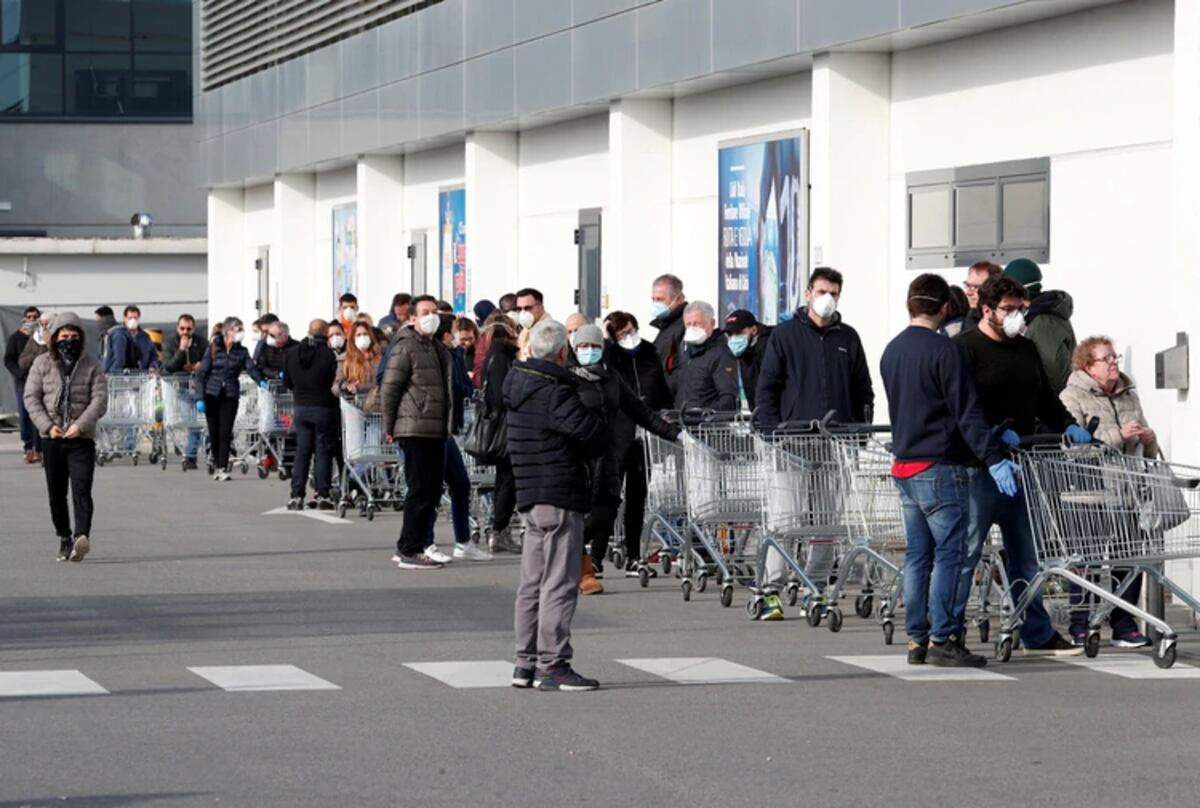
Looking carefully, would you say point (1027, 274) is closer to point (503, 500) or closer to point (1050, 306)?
point (1050, 306)

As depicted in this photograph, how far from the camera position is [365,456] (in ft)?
71.6

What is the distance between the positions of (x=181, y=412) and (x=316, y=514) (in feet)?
27.3

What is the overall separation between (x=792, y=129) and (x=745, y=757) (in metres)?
14.2

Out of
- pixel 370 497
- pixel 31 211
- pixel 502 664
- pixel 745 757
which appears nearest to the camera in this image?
pixel 745 757

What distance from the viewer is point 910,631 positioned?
1246 cm

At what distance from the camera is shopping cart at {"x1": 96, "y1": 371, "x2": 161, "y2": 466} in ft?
103

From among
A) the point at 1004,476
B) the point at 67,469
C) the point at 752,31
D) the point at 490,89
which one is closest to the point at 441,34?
the point at 490,89

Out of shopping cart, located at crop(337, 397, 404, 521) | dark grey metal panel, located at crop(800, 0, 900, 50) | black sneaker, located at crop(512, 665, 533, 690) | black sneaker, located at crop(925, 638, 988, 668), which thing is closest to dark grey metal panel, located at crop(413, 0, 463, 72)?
shopping cart, located at crop(337, 397, 404, 521)

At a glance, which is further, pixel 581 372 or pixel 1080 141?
pixel 1080 141

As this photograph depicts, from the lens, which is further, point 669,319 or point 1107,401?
point 669,319

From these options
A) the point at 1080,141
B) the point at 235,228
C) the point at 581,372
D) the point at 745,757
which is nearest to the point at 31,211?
the point at 235,228

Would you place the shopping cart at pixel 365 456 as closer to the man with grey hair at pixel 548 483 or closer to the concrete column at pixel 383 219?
the man with grey hair at pixel 548 483

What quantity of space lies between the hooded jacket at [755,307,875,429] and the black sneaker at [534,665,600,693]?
145 inches

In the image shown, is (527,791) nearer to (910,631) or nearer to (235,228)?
(910,631)
